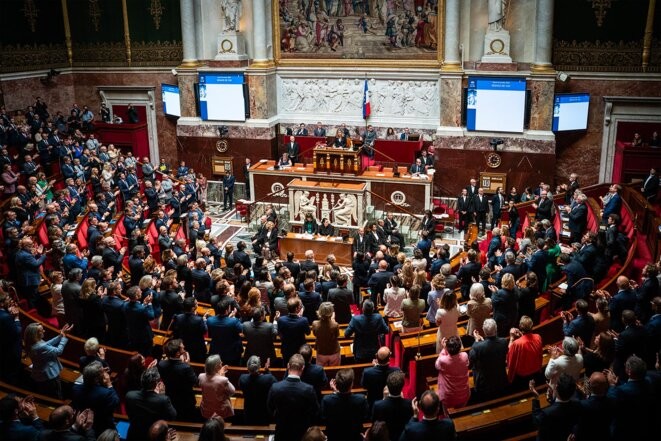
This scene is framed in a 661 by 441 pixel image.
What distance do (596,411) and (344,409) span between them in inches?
87.5

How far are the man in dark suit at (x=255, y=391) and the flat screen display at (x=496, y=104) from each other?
13.9 m

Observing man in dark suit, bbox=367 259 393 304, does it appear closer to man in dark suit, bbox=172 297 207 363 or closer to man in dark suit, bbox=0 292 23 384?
man in dark suit, bbox=172 297 207 363

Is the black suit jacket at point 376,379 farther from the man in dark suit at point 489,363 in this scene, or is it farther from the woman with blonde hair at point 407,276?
the woman with blonde hair at point 407,276

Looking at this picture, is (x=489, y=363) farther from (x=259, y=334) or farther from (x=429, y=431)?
(x=259, y=334)

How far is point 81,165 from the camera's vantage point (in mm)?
17328

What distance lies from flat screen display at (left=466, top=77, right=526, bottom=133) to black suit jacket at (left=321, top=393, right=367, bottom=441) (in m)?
14.1

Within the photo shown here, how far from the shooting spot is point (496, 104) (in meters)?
18.1

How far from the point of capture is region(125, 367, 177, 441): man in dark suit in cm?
549

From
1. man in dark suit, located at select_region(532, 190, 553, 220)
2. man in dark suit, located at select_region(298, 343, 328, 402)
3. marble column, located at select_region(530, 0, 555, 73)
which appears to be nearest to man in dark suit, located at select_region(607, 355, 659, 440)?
man in dark suit, located at select_region(298, 343, 328, 402)

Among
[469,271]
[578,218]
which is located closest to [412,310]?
[469,271]

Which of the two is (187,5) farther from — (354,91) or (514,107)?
(514,107)

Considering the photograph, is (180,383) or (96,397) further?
(180,383)

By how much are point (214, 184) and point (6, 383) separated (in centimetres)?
1414

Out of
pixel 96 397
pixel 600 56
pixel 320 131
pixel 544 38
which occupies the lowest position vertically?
pixel 96 397
